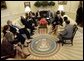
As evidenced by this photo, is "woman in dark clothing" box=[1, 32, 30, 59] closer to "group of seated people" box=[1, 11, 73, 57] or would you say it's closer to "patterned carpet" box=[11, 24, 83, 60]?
"group of seated people" box=[1, 11, 73, 57]

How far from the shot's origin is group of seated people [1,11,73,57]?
7.43 meters

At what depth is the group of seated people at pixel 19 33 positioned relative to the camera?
743 centimetres

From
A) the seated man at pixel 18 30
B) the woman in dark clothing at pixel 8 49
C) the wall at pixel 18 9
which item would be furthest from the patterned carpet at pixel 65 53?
the wall at pixel 18 9

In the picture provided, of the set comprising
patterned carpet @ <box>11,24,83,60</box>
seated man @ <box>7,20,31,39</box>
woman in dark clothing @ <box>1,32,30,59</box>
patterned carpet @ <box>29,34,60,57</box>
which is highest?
seated man @ <box>7,20,31,39</box>

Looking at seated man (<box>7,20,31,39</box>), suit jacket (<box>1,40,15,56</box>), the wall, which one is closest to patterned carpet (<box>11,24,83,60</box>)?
suit jacket (<box>1,40,15,56</box>)

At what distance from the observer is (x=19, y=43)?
27.2ft

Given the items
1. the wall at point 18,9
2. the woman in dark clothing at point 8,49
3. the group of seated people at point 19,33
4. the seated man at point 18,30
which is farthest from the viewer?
the wall at point 18,9

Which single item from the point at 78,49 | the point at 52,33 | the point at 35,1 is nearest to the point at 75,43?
the point at 78,49

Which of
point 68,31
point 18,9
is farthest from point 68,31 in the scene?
point 18,9

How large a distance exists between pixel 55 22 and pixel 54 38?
1.38m

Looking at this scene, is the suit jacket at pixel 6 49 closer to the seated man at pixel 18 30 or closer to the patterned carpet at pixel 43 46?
the patterned carpet at pixel 43 46

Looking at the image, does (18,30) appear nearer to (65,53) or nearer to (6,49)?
(6,49)

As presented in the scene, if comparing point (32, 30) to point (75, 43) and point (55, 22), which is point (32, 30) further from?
point (75, 43)

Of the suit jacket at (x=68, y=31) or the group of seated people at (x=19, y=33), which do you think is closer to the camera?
the group of seated people at (x=19, y=33)
